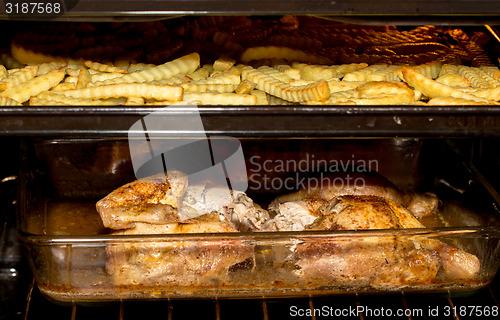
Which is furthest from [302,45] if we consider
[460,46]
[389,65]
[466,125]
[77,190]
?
[77,190]

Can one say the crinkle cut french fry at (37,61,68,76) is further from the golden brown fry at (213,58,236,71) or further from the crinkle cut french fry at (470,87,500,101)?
the crinkle cut french fry at (470,87,500,101)

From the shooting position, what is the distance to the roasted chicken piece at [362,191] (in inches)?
76.5

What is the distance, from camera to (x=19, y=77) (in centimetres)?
149

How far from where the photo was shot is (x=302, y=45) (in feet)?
6.11

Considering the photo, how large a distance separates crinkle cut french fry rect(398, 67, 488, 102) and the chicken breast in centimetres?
80

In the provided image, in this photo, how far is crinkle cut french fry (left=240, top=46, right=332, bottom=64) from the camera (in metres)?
1.75

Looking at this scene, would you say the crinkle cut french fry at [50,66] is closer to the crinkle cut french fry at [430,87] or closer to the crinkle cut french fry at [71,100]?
the crinkle cut french fry at [71,100]

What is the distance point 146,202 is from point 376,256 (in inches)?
28.8

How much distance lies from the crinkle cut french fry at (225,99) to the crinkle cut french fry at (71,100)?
0.63ft

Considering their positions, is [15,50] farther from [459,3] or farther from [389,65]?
[459,3]

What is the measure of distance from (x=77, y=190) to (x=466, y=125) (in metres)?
1.41

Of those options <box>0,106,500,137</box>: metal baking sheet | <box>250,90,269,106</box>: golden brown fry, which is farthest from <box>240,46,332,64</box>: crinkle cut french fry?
<box>0,106,500,137</box>: metal baking sheet

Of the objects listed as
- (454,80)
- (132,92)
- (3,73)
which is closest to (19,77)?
(3,73)

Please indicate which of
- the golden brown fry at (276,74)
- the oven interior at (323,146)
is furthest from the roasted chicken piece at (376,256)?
the golden brown fry at (276,74)
